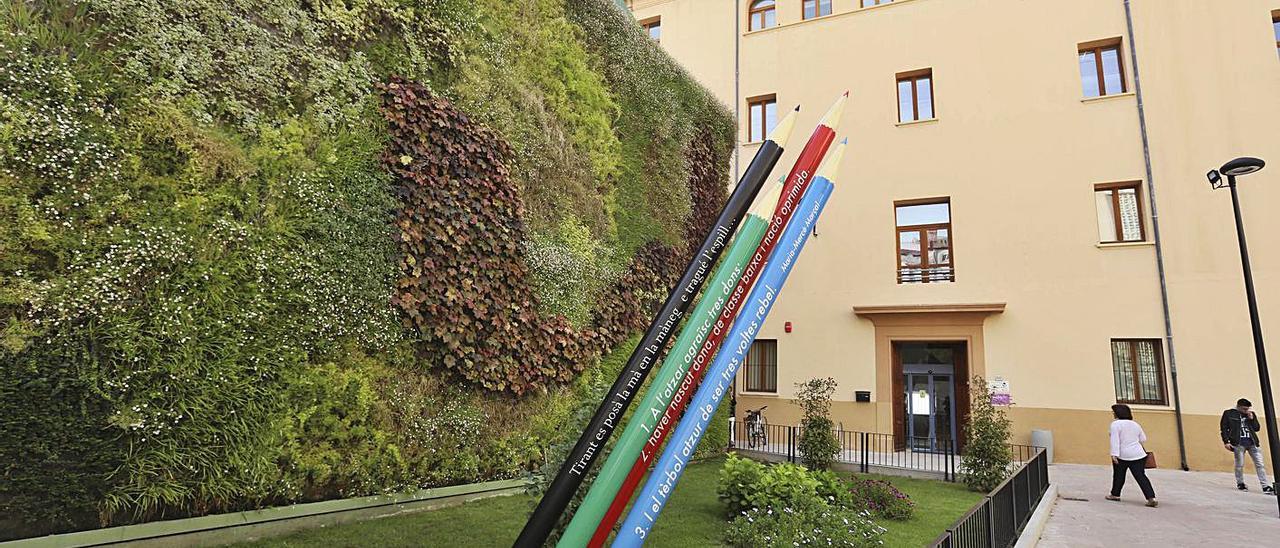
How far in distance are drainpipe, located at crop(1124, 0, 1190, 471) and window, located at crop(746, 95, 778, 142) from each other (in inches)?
383

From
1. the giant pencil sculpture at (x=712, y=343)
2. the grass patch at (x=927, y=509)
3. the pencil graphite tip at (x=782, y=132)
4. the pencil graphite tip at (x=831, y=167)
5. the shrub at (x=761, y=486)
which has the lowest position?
the grass patch at (x=927, y=509)

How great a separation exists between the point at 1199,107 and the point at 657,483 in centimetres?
1987

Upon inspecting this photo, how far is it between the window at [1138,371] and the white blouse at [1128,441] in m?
6.42

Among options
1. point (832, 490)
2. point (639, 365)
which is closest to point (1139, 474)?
point (832, 490)

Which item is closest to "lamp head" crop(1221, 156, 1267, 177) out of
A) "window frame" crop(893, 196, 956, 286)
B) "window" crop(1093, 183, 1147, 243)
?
"window" crop(1093, 183, 1147, 243)

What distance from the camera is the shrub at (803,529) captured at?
21.3 feet

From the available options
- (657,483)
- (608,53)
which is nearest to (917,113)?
(608,53)

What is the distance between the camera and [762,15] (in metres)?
22.8

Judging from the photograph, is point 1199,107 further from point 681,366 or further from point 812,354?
point 681,366

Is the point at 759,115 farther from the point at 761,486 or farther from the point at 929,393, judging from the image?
the point at 761,486

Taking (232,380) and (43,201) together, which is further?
(232,380)

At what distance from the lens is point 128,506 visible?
527 cm

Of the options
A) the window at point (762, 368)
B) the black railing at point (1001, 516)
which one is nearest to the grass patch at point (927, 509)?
the black railing at point (1001, 516)

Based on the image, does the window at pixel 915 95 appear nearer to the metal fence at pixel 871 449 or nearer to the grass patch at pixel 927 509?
the metal fence at pixel 871 449
